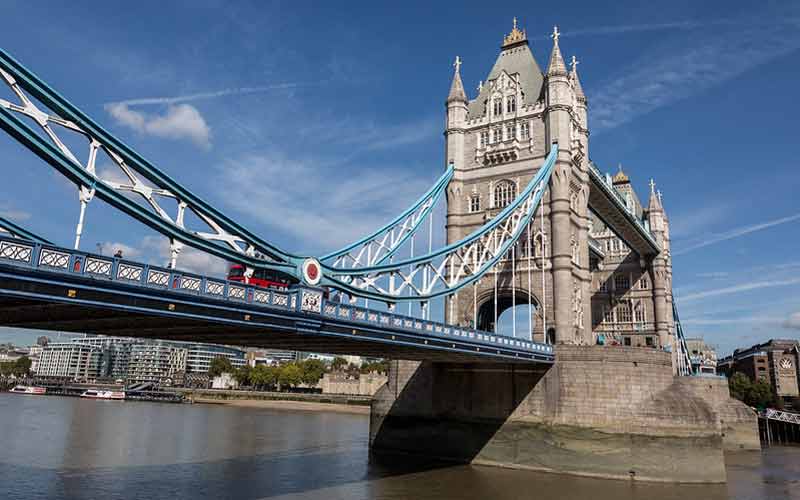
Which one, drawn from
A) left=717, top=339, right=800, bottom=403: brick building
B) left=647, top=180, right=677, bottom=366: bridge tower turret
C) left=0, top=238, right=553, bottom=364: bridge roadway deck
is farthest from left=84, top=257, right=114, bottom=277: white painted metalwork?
left=717, top=339, right=800, bottom=403: brick building

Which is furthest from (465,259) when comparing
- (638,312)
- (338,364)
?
(338,364)

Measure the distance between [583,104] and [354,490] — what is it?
30211 mm

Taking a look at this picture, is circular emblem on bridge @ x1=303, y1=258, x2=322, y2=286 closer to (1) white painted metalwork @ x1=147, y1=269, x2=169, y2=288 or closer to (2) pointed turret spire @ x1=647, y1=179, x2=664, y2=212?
(1) white painted metalwork @ x1=147, y1=269, x2=169, y2=288

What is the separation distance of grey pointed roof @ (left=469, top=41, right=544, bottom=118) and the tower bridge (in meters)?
0.14

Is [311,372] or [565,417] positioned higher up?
[311,372]

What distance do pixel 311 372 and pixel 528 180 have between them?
73.8m

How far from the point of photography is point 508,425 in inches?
1217

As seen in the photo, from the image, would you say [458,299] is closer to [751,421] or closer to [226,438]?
[226,438]

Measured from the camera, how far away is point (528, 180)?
38031mm

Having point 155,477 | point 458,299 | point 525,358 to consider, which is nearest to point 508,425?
point 525,358

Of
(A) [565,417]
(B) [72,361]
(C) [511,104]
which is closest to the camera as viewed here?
(A) [565,417]

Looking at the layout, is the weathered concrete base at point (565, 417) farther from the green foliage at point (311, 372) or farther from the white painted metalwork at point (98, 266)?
the green foliage at point (311, 372)

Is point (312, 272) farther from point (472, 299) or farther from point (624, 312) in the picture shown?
point (624, 312)

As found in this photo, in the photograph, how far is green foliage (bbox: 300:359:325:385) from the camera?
103312 mm
